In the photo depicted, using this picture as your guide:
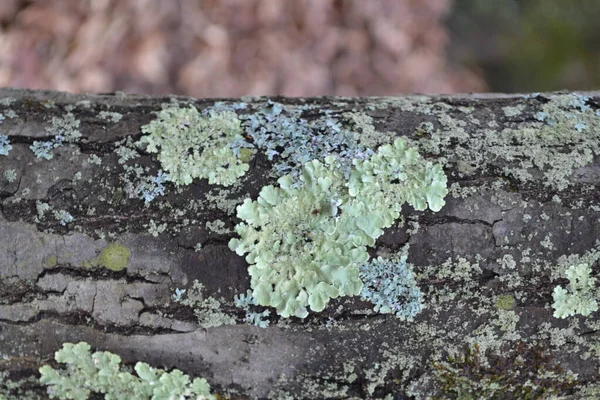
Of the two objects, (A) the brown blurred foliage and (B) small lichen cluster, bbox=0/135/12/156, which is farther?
(A) the brown blurred foliage

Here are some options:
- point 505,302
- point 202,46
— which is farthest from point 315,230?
point 202,46

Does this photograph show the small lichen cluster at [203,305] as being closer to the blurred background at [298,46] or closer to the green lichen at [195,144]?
the green lichen at [195,144]

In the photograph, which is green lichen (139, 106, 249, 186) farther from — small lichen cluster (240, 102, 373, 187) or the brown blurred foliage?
the brown blurred foliage

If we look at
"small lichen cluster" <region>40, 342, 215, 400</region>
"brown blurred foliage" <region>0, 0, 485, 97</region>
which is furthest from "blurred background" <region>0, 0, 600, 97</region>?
Result: "small lichen cluster" <region>40, 342, 215, 400</region>

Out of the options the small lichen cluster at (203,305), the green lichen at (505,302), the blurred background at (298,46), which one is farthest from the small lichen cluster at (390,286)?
the blurred background at (298,46)

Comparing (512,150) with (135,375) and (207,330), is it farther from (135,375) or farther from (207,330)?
(135,375)

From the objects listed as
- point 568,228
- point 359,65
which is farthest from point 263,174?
point 359,65
